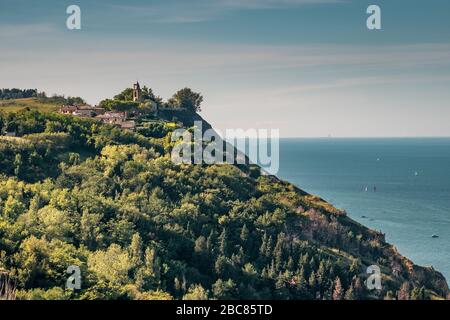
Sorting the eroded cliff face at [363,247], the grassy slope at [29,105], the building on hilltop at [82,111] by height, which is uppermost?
the grassy slope at [29,105]

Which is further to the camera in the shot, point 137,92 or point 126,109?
point 137,92

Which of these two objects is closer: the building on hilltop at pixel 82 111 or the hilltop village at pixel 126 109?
the hilltop village at pixel 126 109

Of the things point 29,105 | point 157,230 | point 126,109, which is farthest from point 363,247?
point 29,105

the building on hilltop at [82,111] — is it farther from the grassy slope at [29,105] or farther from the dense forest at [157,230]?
the dense forest at [157,230]

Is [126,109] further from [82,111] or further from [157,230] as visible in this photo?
[157,230]

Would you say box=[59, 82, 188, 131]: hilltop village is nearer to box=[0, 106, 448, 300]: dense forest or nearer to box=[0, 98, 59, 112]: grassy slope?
box=[0, 98, 59, 112]: grassy slope

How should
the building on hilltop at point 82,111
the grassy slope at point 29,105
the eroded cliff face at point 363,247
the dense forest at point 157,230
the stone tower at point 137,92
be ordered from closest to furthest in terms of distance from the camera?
1. the dense forest at point 157,230
2. the eroded cliff face at point 363,247
3. the building on hilltop at point 82,111
4. the grassy slope at point 29,105
5. the stone tower at point 137,92

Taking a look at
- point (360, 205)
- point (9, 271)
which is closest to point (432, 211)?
point (360, 205)

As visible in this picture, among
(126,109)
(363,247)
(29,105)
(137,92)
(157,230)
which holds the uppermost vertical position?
(137,92)

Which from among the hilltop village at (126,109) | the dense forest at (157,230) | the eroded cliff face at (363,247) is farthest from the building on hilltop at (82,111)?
the eroded cliff face at (363,247)
